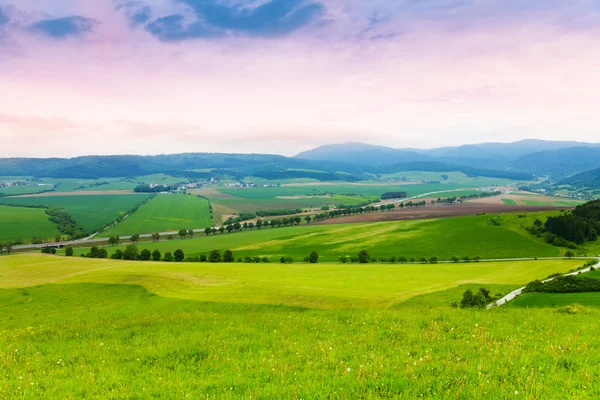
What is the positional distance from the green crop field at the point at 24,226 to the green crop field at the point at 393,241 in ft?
175

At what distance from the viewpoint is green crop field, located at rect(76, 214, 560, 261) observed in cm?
10469

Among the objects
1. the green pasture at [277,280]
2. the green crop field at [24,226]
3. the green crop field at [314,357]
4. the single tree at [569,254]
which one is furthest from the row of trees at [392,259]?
the green crop field at [24,226]

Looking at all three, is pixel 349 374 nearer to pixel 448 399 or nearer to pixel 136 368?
pixel 448 399

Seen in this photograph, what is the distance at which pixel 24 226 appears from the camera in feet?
555

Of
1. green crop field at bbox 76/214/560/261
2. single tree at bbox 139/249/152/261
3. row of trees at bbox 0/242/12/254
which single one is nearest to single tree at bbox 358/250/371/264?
green crop field at bbox 76/214/560/261

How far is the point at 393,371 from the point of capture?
9656 mm

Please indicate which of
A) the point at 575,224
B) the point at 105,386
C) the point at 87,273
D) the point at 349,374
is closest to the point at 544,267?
the point at 575,224

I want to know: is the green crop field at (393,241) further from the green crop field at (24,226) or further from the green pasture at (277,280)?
the green crop field at (24,226)

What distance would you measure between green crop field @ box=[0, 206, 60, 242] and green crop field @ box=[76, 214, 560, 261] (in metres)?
53.4

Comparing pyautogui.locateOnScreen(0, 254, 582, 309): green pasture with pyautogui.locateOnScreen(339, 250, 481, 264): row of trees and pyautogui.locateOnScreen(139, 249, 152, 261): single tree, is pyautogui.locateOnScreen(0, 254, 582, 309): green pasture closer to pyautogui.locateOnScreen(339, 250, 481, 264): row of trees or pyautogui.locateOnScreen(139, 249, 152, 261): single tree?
pyautogui.locateOnScreen(339, 250, 481, 264): row of trees

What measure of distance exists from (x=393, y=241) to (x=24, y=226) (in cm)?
18620

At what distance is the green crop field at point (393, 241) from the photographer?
105 m

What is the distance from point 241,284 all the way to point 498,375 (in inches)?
1542

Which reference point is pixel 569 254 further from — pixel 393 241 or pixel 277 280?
pixel 277 280
